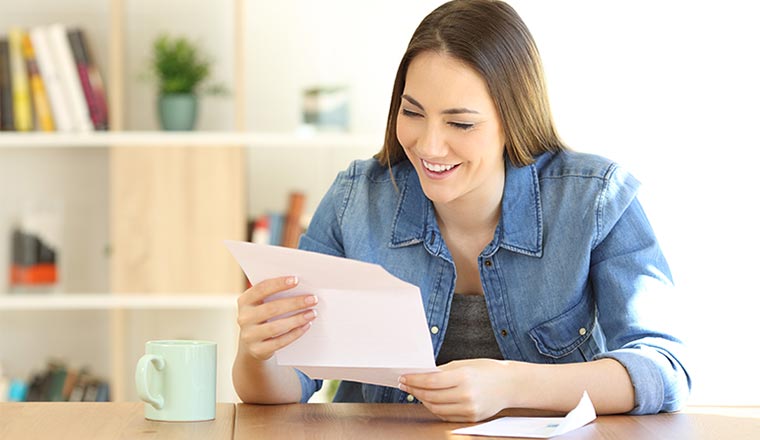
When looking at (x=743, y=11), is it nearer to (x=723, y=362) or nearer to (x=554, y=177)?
(x=723, y=362)

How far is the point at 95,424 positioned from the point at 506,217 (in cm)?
70

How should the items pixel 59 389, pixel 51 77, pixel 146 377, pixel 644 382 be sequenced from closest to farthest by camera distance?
pixel 146 377 < pixel 644 382 < pixel 51 77 < pixel 59 389

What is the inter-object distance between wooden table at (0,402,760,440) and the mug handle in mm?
31

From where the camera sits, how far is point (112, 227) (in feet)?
10.9


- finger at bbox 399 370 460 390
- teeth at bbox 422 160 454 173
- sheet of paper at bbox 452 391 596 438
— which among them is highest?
teeth at bbox 422 160 454 173

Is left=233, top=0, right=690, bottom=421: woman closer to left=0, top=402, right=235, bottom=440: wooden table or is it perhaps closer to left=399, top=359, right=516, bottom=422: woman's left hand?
left=399, top=359, right=516, bottom=422: woman's left hand

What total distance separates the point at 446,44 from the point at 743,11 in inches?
88.6

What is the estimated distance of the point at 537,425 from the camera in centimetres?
129

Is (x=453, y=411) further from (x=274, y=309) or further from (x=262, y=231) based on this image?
(x=262, y=231)

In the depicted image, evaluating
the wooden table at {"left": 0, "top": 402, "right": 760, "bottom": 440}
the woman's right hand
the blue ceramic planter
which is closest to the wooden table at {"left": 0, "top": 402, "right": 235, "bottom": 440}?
the wooden table at {"left": 0, "top": 402, "right": 760, "bottom": 440}

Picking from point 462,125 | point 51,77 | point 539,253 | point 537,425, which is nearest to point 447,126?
point 462,125

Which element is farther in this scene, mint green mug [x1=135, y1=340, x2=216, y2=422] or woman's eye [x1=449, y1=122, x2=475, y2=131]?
woman's eye [x1=449, y1=122, x2=475, y2=131]

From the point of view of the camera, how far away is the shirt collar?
162cm

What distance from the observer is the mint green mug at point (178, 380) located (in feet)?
4.24
